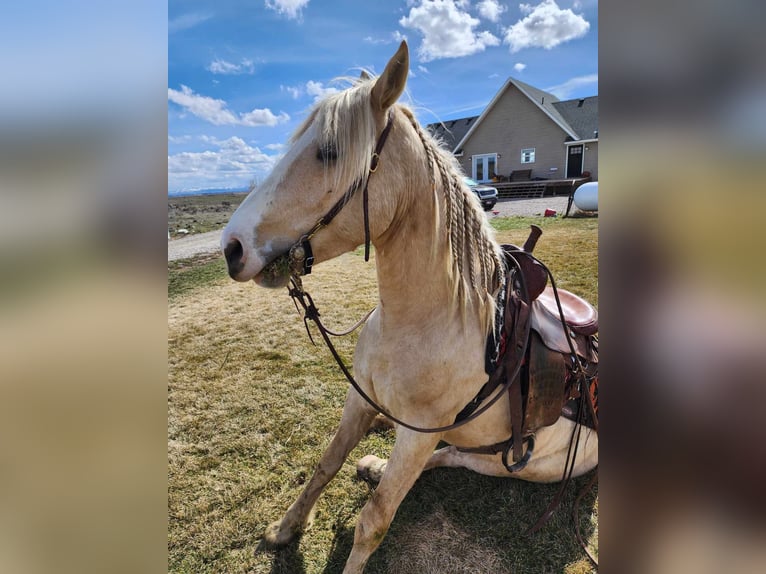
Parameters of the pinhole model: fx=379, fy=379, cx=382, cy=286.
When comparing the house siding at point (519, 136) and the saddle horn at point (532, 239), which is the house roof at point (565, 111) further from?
the saddle horn at point (532, 239)

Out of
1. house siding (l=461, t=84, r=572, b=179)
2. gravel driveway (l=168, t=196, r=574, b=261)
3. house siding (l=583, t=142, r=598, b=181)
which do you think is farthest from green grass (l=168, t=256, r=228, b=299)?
house siding (l=583, t=142, r=598, b=181)

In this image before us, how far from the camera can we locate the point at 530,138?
74.2 ft

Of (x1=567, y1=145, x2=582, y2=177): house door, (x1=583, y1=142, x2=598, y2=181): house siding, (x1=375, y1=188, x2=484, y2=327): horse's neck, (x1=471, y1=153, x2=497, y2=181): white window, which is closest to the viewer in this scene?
(x1=375, y1=188, x2=484, y2=327): horse's neck

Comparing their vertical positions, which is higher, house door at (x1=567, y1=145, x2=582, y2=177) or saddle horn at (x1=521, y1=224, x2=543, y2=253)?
house door at (x1=567, y1=145, x2=582, y2=177)

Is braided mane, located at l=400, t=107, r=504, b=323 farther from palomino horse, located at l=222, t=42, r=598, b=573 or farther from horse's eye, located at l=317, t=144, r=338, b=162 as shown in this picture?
horse's eye, located at l=317, t=144, r=338, b=162

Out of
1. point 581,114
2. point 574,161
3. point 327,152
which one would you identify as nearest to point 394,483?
point 327,152

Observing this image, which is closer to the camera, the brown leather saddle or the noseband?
the noseband

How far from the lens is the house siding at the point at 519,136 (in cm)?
2195

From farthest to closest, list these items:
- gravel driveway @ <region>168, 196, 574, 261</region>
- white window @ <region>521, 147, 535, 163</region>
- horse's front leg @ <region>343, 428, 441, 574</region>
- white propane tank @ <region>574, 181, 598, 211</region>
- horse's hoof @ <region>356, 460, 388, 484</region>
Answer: white window @ <region>521, 147, 535, 163</region>
white propane tank @ <region>574, 181, 598, 211</region>
gravel driveway @ <region>168, 196, 574, 261</region>
horse's hoof @ <region>356, 460, 388, 484</region>
horse's front leg @ <region>343, 428, 441, 574</region>

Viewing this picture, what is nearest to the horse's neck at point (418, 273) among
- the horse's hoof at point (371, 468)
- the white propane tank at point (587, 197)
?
the horse's hoof at point (371, 468)

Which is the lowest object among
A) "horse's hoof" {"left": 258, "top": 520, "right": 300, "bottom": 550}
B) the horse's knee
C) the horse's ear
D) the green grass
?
"horse's hoof" {"left": 258, "top": 520, "right": 300, "bottom": 550}

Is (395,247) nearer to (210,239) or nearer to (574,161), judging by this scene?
(210,239)

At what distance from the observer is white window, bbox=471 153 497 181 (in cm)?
2416
